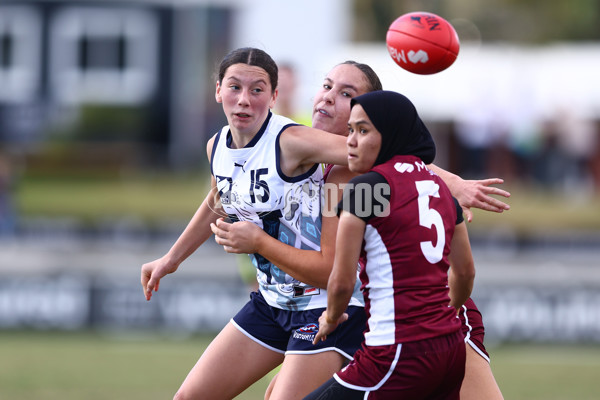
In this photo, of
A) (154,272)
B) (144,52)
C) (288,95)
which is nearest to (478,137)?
(144,52)

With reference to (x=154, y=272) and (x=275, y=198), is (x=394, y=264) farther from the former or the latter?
(x=154, y=272)

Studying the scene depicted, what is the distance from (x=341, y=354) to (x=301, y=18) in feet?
74.9

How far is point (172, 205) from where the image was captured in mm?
18766

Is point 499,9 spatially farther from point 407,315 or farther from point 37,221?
point 407,315

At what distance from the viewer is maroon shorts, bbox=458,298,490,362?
514 centimetres

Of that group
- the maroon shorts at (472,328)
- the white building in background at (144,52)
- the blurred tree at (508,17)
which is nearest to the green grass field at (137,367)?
the maroon shorts at (472,328)

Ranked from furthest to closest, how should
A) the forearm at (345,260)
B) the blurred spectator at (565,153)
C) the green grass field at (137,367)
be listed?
the blurred spectator at (565,153), the green grass field at (137,367), the forearm at (345,260)

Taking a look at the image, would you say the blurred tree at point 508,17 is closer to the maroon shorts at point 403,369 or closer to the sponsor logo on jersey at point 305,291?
the sponsor logo on jersey at point 305,291

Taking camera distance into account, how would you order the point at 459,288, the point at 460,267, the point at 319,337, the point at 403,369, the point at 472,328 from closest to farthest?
1. the point at 403,369
2. the point at 319,337
3. the point at 460,267
4. the point at 459,288
5. the point at 472,328

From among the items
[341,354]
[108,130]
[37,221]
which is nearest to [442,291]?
[341,354]

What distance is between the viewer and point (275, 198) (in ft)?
15.5

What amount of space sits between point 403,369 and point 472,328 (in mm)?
1128

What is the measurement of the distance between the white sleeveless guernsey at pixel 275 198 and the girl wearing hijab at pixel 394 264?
1.63ft

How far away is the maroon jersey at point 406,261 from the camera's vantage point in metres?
4.19
